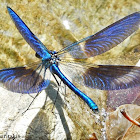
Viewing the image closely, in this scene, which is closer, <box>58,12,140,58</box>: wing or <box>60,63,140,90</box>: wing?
<box>60,63,140,90</box>: wing

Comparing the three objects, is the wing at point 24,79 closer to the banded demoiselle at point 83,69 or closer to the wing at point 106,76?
the banded demoiselle at point 83,69

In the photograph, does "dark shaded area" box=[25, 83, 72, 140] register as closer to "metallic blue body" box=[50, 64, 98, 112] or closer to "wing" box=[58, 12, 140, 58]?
"metallic blue body" box=[50, 64, 98, 112]

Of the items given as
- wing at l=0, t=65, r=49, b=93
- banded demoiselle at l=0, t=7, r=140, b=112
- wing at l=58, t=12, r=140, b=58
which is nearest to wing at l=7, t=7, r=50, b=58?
banded demoiselle at l=0, t=7, r=140, b=112

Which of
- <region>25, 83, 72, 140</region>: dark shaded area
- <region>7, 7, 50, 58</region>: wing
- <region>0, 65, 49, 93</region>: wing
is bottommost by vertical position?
<region>25, 83, 72, 140</region>: dark shaded area

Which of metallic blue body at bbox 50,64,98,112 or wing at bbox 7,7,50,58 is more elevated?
wing at bbox 7,7,50,58

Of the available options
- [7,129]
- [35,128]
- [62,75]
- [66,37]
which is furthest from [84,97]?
[66,37]

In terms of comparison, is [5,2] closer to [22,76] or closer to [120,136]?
[22,76]

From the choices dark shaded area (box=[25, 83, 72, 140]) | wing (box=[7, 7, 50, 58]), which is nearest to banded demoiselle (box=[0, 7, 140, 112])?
wing (box=[7, 7, 50, 58])

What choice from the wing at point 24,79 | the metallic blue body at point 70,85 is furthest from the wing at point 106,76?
the wing at point 24,79
